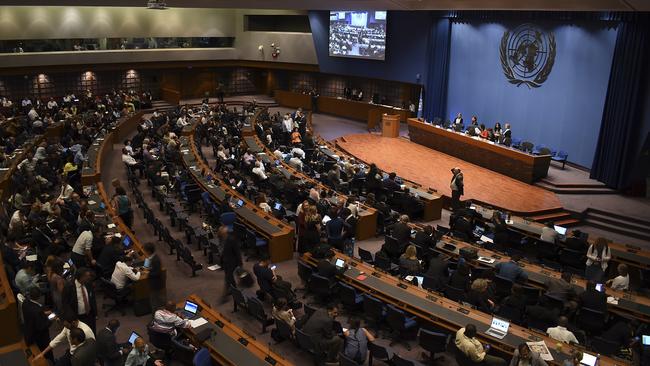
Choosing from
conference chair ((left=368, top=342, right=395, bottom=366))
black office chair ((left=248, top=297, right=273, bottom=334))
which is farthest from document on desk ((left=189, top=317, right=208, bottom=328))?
conference chair ((left=368, top=342, right=395, bottom=366))

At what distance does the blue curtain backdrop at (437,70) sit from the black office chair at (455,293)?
54.0 feet

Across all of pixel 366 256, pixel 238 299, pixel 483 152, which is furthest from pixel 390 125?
pixel 238 299

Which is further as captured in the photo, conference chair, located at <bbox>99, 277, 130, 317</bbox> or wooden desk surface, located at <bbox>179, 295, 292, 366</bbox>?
conference chair, located at <bbox>99, 277, 130, 317</bbox>

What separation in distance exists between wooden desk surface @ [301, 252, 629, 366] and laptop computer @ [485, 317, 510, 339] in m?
0.06

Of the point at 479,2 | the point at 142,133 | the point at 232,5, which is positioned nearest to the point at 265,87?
the point at 232,5

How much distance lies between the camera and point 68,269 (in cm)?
897

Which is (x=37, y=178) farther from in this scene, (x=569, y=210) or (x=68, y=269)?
(x=569, y=210)

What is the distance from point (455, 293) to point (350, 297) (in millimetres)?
1789

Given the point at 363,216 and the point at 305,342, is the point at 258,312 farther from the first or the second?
the point at 363,216

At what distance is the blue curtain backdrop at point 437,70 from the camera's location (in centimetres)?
2334

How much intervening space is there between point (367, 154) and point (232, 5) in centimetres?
846

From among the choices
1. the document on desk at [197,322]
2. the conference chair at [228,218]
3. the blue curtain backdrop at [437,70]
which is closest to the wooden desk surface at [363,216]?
the conference chair at [228,218]

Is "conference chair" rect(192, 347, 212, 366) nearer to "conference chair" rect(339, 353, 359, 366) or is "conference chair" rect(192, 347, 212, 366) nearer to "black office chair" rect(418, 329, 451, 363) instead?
"conference chair" rect(339, 353, 359, 366)

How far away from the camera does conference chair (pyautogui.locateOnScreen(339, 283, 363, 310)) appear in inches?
345
